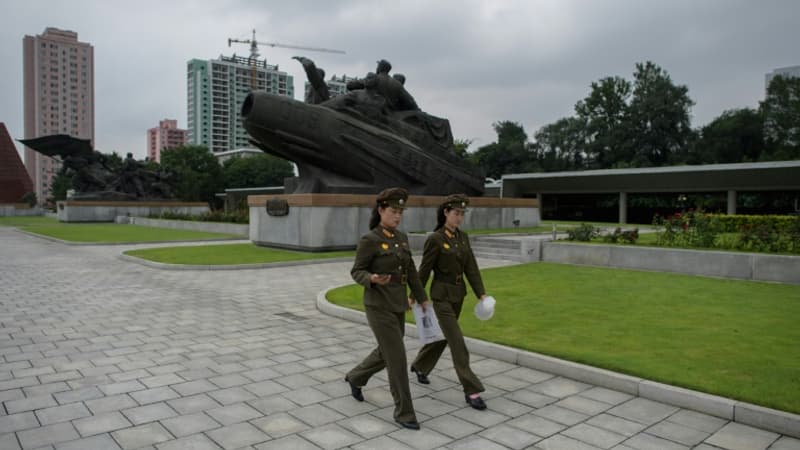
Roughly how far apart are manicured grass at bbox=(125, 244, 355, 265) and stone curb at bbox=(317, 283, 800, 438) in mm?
9245

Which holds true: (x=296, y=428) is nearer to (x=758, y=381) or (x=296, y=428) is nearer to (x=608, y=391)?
(x=608, y=391)

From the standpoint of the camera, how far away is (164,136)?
132 m

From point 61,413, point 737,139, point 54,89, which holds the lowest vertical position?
point 61,413

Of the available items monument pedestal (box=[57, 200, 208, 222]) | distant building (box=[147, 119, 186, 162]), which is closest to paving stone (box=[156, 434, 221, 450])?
monument pedestal (box=[57, 200, 208, 222])

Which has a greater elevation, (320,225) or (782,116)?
(782,116)

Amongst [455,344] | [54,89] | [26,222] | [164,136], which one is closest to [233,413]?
[455,344]

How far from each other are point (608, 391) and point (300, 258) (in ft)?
35.1

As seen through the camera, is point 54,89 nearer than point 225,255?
No

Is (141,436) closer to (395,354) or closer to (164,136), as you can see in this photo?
(395,354)

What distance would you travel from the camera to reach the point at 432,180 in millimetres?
18734

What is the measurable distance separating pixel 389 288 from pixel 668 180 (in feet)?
102

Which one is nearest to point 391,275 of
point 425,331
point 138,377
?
point 425,331

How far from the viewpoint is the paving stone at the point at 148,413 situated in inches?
161

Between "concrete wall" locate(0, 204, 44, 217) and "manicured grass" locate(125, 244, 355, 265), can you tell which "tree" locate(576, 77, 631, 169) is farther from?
"concrete wall" locate(0, 204, 44, 217)
